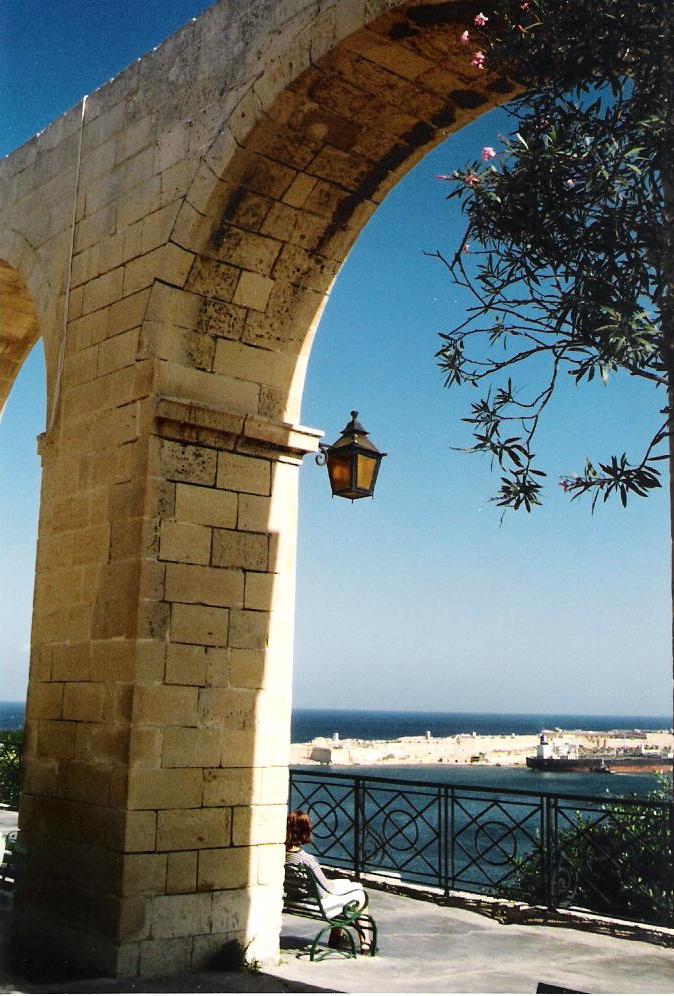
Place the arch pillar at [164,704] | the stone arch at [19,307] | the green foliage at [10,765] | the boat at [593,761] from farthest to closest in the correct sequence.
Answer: the boat at [593,761] < the green foliage at [10,765] < the stone arch at [19,307] < the arch pillar at [164,704]

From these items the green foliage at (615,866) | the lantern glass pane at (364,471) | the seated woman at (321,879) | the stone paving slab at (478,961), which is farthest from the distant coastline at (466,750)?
the lantern glass pane at (364,471)

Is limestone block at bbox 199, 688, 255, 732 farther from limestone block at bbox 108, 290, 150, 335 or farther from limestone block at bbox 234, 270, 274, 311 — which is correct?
limestone block at bbox 234, 270, 274, 311

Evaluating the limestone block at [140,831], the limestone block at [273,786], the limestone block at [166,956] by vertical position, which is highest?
the limestone block at [273,786]

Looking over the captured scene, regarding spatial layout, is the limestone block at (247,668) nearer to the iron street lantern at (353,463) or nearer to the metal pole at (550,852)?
the iron street lantern at (353,463)

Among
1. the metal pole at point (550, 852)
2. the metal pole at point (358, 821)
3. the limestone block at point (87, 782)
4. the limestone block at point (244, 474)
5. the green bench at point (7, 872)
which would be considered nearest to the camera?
the limestone block at point (87, 782)

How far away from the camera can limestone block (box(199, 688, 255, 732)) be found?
16.7 ft

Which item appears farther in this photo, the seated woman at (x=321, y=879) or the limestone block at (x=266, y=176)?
the seated woman at (x=321, y=879)

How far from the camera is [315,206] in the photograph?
17.8 feet

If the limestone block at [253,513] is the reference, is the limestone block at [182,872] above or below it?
below

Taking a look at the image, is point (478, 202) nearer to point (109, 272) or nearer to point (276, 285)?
point (276, 285)

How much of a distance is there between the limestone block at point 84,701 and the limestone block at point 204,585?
61 cm

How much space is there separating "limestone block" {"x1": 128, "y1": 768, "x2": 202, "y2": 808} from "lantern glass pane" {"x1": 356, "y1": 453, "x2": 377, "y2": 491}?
1.77 metres

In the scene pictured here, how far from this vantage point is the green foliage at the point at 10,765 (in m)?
10.0

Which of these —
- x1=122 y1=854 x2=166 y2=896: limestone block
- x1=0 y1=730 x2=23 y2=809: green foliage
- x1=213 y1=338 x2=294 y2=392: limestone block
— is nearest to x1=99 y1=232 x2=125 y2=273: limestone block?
x1=213 y1=338 x2=294 y2=392: limestone block
